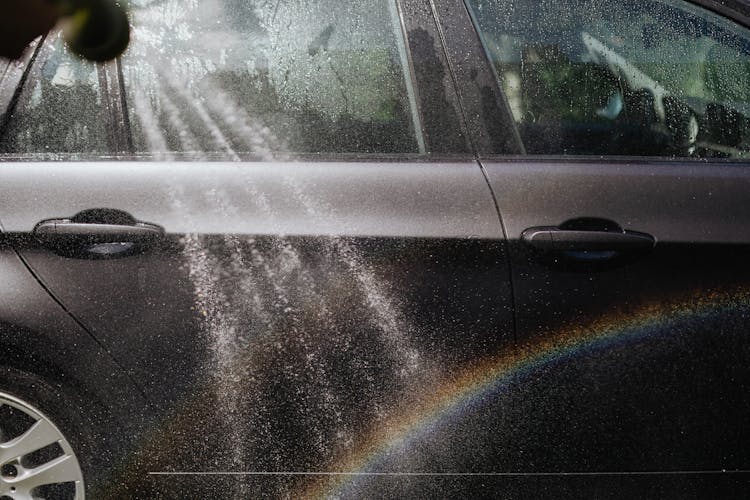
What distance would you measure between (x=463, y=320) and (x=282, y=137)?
593mm

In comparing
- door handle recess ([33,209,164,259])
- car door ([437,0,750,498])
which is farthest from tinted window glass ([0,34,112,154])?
car door ([437,0,750,498])

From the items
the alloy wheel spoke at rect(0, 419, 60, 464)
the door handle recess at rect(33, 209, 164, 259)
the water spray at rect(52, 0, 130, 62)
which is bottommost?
the alloy wheel spoke at rect(0, 419, 60, 464)

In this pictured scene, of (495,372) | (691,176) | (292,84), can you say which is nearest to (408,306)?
(495,372)

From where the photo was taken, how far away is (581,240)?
6.36 feet

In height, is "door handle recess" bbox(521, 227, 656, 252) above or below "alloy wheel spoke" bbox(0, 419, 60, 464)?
above

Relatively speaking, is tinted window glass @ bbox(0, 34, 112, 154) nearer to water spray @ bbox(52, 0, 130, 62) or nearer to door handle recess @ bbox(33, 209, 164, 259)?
water spray @ bbox(52, 0, 130, 62)

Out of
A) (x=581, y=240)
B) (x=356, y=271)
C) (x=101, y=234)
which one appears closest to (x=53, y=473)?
(x=101, y=234)

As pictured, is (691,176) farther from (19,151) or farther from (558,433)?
(19,151)

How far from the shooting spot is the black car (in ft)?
6.25

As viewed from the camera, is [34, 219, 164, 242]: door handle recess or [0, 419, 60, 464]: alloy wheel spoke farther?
[0, 419, 60, 464]: alloy wheel spoke

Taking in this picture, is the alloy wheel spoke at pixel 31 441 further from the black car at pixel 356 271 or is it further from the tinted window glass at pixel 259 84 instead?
the tinted window glass at pixel 259 84

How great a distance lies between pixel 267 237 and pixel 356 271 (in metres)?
0.21

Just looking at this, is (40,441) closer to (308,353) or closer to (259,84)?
(308,353)

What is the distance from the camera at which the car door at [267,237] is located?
1.90 meters
